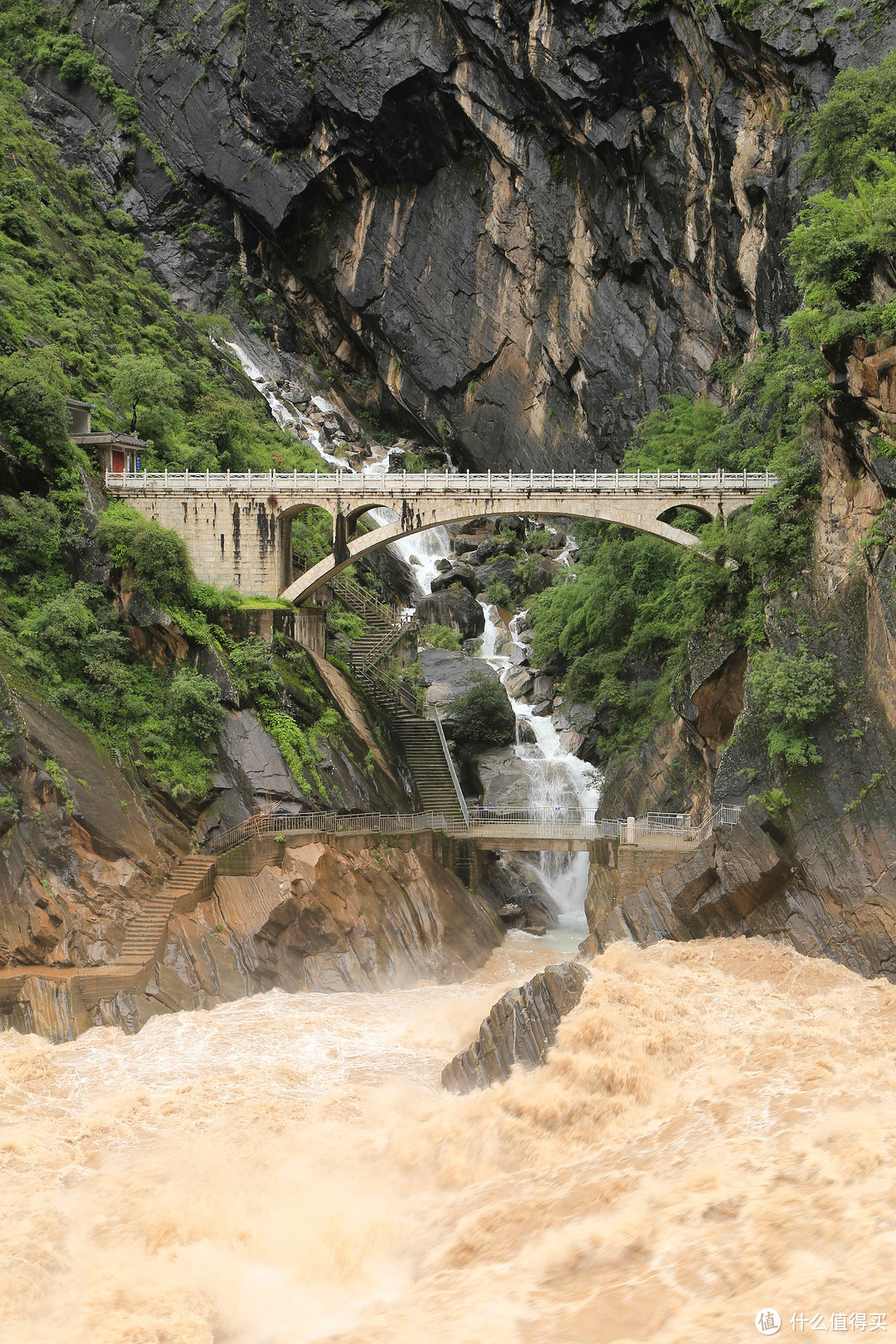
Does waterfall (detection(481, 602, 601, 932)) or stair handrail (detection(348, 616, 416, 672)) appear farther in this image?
stair handrail (detection(348, 616, 416, 672))

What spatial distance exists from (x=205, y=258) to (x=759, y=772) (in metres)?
57.4

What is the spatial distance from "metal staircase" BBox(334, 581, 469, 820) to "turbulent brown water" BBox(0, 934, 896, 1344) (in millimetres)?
15043

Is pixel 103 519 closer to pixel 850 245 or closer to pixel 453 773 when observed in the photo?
pixel 453 773

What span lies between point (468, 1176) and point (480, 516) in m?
25.6

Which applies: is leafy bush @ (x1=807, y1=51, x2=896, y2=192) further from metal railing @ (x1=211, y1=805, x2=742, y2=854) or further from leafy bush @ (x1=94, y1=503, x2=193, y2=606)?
leafy bush @ (x1=94, y1=503, x2=193, y2=606)

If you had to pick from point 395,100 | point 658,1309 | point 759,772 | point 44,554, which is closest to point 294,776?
point 44,554

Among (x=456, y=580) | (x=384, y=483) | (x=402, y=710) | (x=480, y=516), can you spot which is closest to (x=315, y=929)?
(x=402, y=710)

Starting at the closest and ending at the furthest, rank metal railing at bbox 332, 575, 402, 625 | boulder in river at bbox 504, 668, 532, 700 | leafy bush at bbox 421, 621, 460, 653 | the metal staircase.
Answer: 1. the metal staircase
2. metal railing at bbox 332, 575, 402, 625
3. boulder in river at bbox 504, 668, 532, 700
4. leafy bush at bbox 421, 621, 460, 653

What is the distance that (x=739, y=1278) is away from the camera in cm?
1231

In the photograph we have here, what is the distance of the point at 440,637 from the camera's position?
49.8m

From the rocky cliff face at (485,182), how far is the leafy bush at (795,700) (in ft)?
71.0

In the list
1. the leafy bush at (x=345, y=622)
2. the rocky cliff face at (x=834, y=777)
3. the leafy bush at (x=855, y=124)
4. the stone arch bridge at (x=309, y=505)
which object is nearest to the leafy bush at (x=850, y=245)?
the rocky cliff face at (x=834, y=777)

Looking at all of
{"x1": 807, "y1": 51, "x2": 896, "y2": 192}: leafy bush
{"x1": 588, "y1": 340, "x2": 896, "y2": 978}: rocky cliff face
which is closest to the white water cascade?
{"x1": 588, "y1": 340, "x2": 896, "y2": 978}: rocky cliff face

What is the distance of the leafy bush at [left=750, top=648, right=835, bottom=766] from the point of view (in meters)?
25.4
